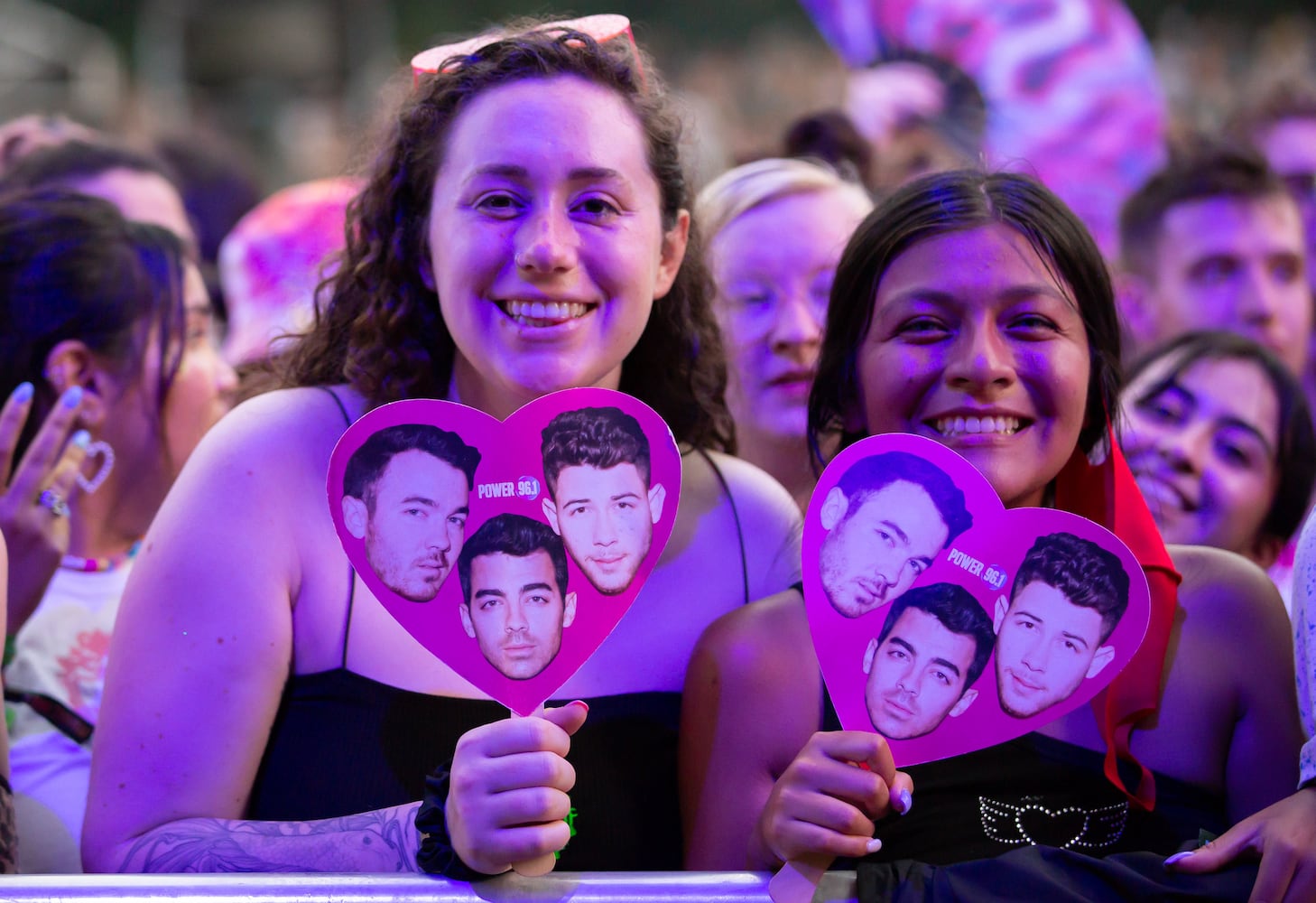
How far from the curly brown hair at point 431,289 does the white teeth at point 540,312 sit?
0.81ft

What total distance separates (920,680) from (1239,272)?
2.65 meters

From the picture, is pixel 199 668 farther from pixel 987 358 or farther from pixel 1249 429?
pixel 1249 429

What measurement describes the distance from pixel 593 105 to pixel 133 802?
1.10 m

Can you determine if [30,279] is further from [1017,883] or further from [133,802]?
[1017,883]

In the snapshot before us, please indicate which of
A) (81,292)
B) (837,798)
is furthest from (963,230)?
(81,292)

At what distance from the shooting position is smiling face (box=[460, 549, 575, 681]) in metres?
1.45

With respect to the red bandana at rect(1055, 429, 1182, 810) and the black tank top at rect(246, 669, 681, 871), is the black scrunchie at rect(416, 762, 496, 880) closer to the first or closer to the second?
the black tank top at rect(246, 669, 681, 871)

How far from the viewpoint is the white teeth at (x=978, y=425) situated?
167 centimetres

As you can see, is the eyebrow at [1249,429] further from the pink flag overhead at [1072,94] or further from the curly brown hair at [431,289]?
the pink flag overhead at [1072,94]

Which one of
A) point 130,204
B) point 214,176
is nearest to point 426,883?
point 130,204

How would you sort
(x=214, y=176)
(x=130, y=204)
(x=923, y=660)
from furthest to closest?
(x=214, y=176) < (x=130, y=204) < (x=923, y=660)

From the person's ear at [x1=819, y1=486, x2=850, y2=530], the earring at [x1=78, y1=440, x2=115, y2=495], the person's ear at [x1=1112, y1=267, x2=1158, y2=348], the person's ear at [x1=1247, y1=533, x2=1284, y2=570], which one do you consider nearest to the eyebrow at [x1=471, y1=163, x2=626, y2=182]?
the person's ear at [x1=819, y1=486, x2=850, y2=530]

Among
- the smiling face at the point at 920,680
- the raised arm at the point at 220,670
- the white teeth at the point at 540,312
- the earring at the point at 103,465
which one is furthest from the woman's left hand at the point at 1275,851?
the earring at the point at 103,465

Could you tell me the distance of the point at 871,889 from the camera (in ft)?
4.42
